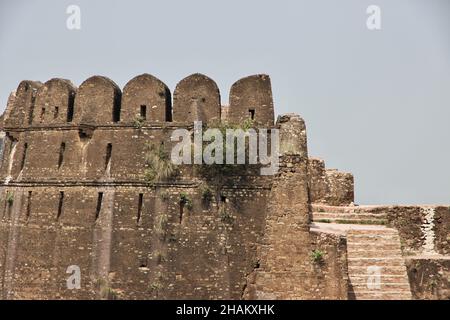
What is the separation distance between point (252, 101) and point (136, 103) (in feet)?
10.4

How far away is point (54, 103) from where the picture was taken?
14852 millimetres

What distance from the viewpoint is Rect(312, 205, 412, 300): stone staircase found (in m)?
11.8

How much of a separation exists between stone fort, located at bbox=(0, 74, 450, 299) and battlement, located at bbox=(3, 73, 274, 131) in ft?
0.11

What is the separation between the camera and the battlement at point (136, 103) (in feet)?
45.7

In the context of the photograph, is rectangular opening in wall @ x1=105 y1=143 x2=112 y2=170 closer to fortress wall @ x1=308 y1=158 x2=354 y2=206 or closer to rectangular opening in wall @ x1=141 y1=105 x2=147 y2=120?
rectangular opening in wall @ x1=141 y1=105 x2=147 y2=120

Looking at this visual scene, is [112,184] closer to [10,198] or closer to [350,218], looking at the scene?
[10,198]

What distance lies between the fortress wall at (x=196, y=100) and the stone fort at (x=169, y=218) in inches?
1.3

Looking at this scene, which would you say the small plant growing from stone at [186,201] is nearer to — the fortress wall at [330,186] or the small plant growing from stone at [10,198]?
the fortress wall at [330,186]

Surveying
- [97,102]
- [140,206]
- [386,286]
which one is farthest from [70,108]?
[386,286]

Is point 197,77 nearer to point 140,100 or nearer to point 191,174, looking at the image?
point 140,100

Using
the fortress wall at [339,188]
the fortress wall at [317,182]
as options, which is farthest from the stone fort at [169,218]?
the fortress wall at [317,182]
